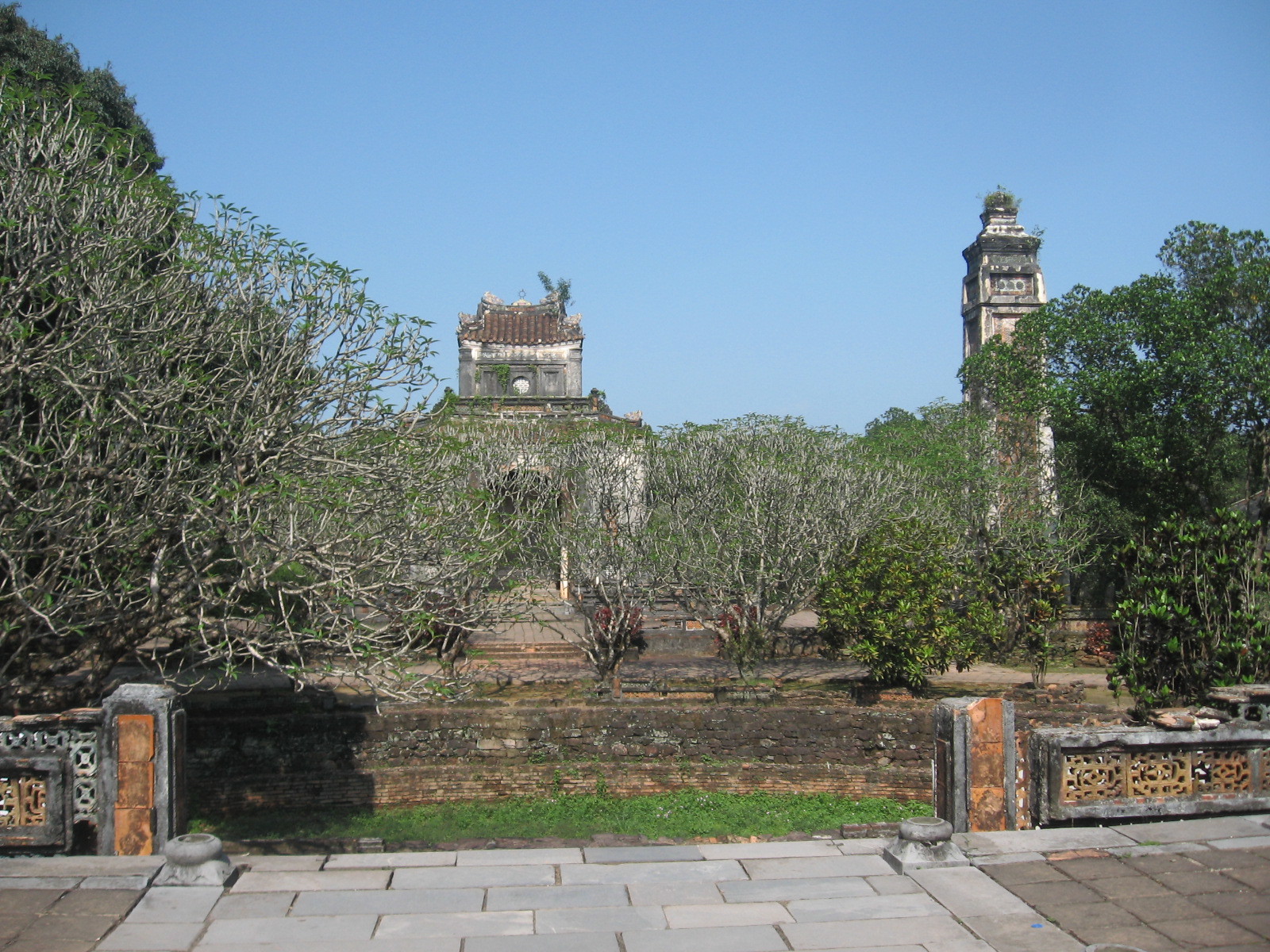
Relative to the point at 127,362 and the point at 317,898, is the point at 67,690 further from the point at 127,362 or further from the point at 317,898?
the point at 317,898

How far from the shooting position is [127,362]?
867cm

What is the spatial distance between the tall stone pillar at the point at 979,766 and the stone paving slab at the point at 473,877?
117 inches

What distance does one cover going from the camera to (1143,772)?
726 centimetres

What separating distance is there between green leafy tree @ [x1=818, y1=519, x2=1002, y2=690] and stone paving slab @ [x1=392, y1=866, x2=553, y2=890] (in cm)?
915

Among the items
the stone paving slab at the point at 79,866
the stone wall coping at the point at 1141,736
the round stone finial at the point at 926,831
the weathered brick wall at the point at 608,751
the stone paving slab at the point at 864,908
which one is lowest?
the weathered brick wall at the point at 608,751

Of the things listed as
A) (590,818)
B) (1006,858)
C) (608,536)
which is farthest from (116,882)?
(608,536)

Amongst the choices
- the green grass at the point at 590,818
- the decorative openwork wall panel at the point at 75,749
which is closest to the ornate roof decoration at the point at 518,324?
the green grass at the point at 590,818

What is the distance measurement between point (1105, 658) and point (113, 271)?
19901 millimetres

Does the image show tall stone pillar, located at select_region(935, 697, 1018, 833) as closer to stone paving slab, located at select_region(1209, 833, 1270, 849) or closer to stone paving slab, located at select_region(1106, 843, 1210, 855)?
stone paving slab, located at select_region(1106, 843, 1210, 855)

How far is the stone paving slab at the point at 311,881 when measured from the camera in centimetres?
620

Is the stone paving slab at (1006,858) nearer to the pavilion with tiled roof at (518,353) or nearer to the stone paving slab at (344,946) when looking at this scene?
the stone paving slab at (344,946)

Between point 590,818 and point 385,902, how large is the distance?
740cm

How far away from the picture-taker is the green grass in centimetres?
1245

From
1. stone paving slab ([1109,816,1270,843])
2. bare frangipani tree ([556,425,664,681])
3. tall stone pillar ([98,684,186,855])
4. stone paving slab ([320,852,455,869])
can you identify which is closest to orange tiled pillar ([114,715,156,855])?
tall stone pillar ([98,684,186,855])
